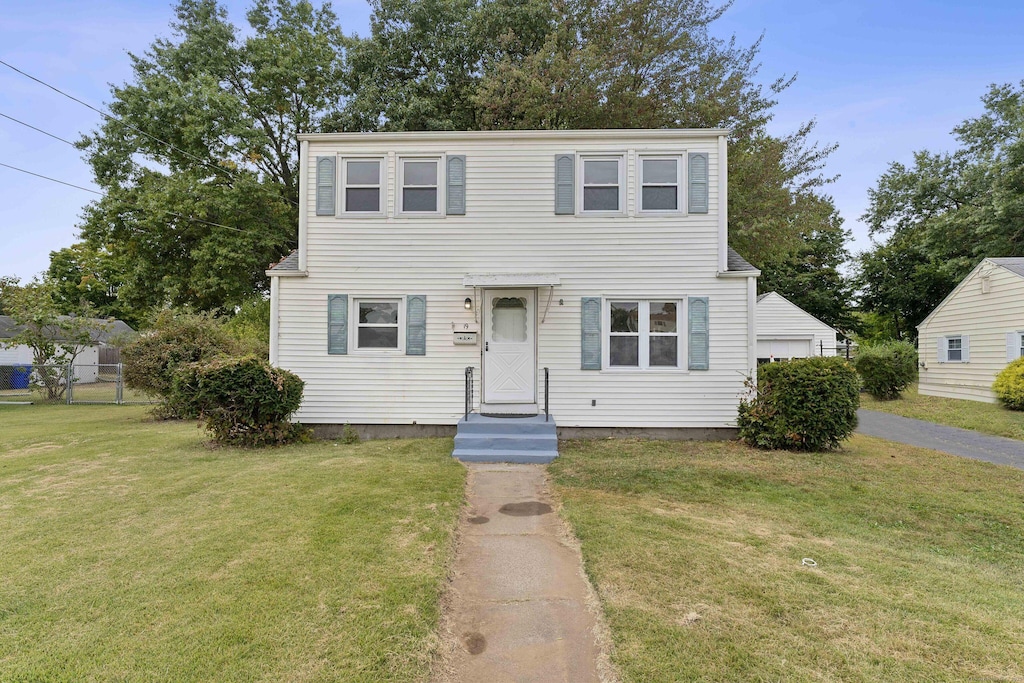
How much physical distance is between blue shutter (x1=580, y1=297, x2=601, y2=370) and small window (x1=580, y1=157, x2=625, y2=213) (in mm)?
1739

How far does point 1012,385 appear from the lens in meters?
12.4

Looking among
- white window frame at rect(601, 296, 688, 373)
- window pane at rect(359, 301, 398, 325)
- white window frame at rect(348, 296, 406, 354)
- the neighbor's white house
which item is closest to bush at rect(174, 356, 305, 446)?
the neighbor's white house

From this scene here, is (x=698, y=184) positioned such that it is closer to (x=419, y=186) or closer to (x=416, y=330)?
(x=419, y=186)

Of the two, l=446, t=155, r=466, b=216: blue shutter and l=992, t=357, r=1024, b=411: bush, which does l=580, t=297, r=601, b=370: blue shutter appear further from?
l=992, t=357, r=1024, b=411: bush

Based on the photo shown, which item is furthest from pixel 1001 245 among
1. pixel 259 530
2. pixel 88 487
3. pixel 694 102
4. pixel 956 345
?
pixel 88 487

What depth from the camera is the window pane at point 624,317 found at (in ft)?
28.9

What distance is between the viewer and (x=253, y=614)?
9.41ft

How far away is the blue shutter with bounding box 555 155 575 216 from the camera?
345 inches

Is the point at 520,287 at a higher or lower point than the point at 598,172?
lower

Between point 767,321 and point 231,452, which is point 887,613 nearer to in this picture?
point 231,452

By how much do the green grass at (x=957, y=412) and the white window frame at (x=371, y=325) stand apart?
12026mm

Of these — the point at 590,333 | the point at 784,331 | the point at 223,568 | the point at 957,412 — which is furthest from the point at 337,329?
the point at 784,331

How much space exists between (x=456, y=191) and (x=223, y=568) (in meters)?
6.99

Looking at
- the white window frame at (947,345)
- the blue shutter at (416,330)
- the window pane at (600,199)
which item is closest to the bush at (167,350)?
the blue shutter at (416,330)
